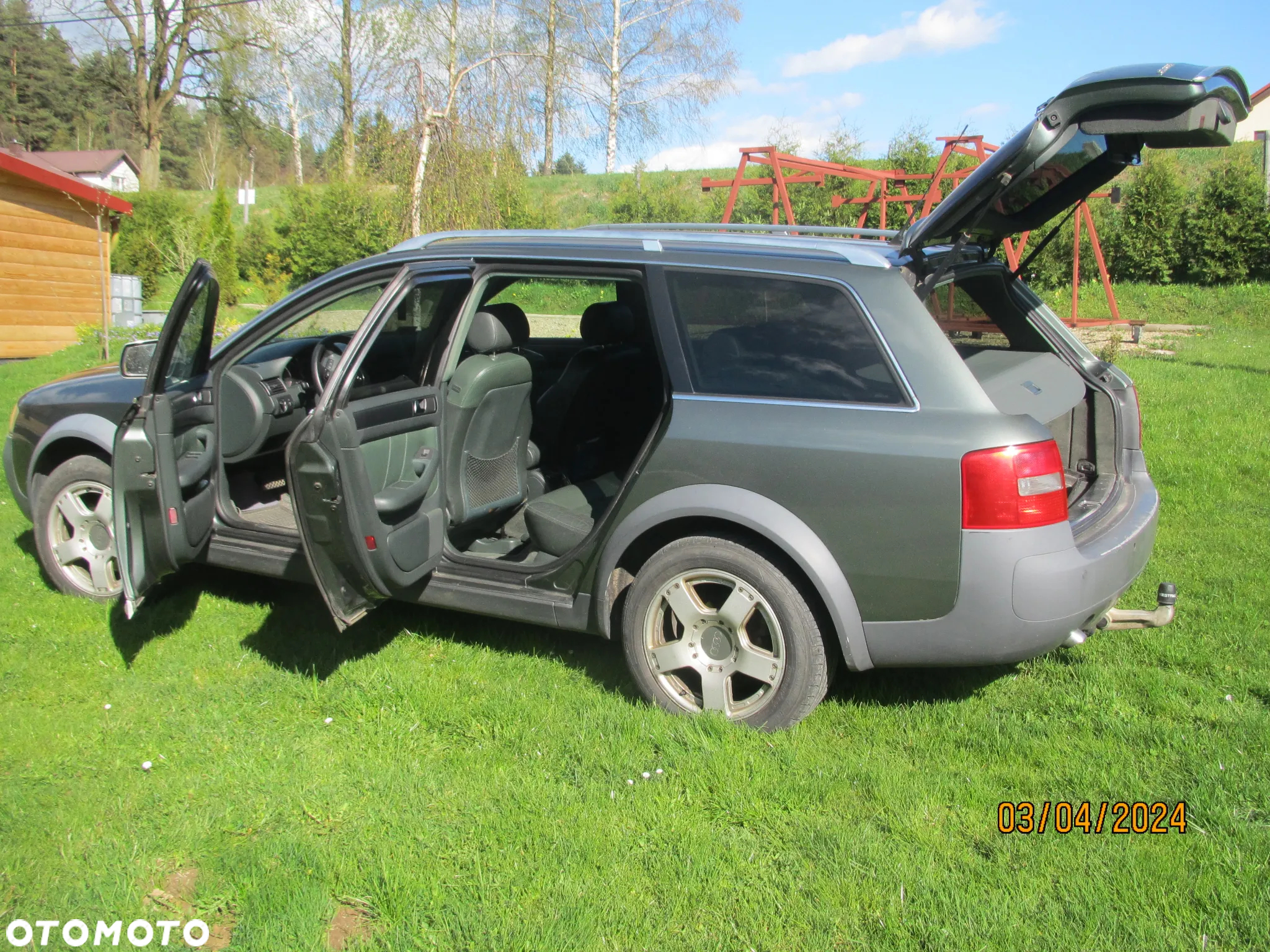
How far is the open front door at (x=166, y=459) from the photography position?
3.69m

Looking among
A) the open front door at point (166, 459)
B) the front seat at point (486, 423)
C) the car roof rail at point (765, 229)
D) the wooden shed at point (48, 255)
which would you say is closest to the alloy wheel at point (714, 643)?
the front seat at point (486, 423)

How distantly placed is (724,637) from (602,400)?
6.15 feet

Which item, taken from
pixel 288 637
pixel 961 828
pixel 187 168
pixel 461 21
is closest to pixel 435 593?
pixel 288 637

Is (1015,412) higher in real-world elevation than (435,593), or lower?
higher

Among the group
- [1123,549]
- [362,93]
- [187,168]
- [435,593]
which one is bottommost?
[435,593]

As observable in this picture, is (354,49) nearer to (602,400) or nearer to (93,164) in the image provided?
(602,400)

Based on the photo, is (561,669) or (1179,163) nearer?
(561,669)

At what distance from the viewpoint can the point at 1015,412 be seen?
3.27 metres

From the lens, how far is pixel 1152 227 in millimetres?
19188

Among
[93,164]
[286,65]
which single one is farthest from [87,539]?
[93,164]

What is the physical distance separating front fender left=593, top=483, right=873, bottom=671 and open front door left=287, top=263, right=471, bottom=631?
1.03 meters

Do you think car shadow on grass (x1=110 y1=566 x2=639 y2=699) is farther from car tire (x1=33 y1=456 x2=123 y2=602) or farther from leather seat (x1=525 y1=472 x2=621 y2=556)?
leather seat (x1=525 y1=472 x2=621 y2=556)

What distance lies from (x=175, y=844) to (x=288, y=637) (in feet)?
5.02

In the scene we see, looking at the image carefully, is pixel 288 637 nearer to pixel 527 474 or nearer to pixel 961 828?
pixel 527 474
